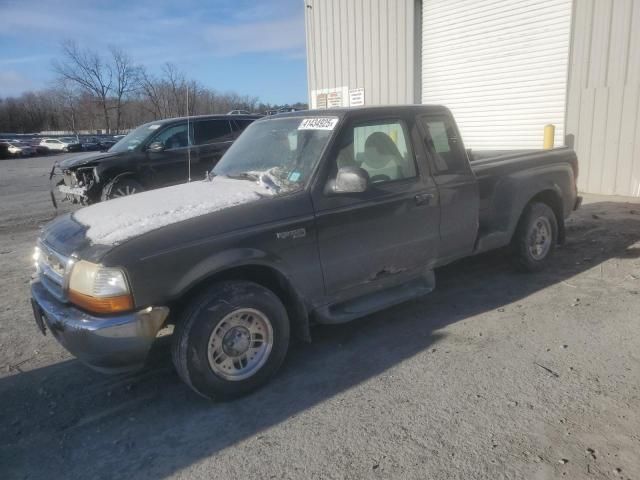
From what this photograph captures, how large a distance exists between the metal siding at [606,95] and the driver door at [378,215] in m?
7.52

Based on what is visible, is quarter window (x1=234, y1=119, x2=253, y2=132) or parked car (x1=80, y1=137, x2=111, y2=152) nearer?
quarter window (x1=234, y1=119, x2=253, y2=132)

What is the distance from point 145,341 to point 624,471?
265cm

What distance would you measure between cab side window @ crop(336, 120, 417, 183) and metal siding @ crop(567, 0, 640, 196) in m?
7.62

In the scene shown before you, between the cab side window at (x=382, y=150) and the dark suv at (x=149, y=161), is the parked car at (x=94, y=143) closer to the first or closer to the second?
the dark suv at (x=149, y=161)

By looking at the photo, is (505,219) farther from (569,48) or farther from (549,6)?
(549,6)

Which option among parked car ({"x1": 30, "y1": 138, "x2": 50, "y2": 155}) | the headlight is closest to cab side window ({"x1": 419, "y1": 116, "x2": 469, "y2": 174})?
the headlight

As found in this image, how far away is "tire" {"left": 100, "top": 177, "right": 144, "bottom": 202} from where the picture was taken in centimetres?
938

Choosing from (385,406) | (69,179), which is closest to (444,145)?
(385,406)

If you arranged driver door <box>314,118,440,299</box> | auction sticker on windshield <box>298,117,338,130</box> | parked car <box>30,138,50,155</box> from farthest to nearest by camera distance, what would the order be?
1. parked car <box>30,138,50,155</box>
2. auction sticker on windshield <box>298,117,338,130</box>
3. driver door <box>314,118,440,299</box>

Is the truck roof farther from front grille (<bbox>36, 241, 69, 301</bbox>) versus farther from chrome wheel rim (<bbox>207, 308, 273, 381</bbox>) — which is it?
front grille (<bbox>36, 241, 69, 301</bbox>)

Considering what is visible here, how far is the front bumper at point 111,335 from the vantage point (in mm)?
2851

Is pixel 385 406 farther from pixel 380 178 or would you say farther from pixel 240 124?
pixel 240 124

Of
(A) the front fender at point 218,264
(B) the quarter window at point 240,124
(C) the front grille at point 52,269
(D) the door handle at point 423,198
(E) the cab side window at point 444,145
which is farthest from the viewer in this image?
(B) the quarter window at point 240,124

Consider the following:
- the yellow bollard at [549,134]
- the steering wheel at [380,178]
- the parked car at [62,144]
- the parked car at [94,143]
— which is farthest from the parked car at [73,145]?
the steering wheel at [380,178]
